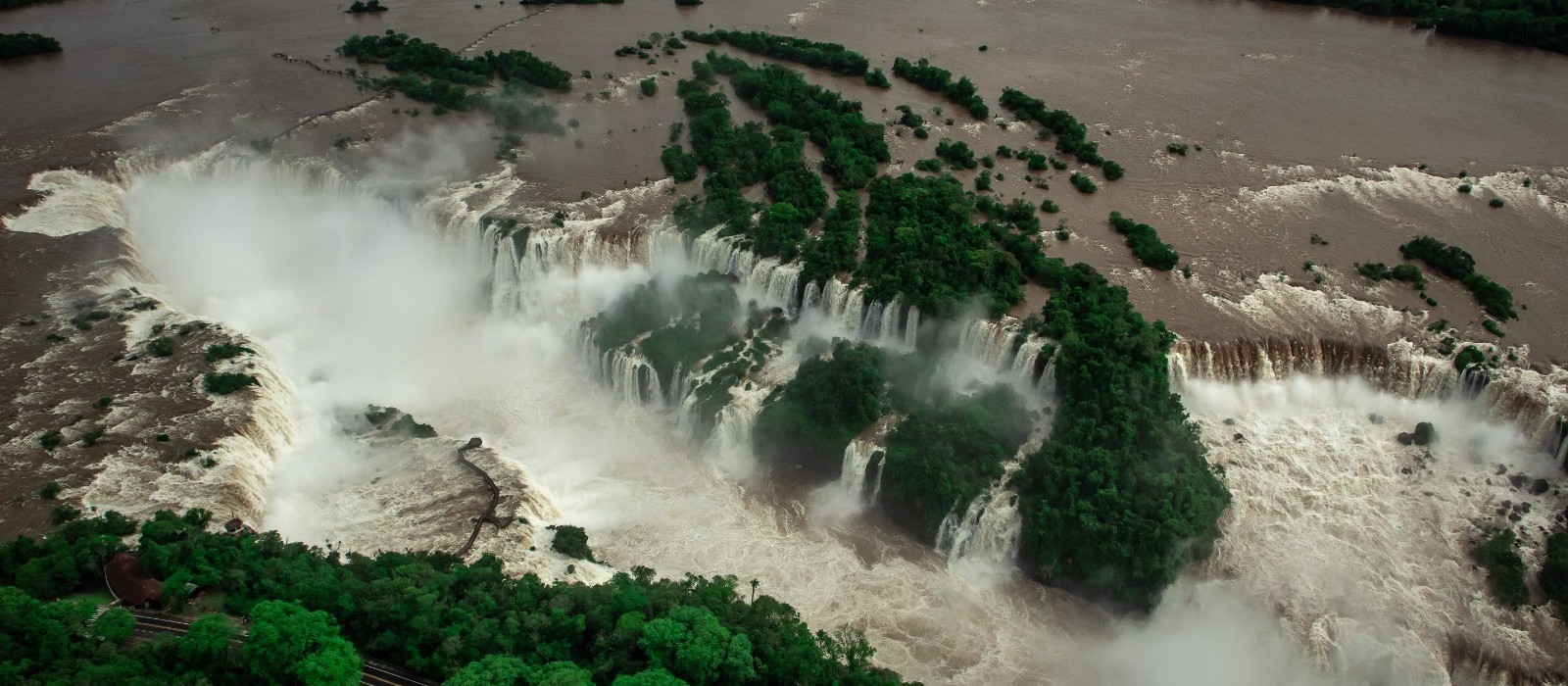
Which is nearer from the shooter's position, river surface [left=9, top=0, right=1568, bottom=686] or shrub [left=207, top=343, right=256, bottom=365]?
river surface [left=9, top=0, right=1568, bottom=686]

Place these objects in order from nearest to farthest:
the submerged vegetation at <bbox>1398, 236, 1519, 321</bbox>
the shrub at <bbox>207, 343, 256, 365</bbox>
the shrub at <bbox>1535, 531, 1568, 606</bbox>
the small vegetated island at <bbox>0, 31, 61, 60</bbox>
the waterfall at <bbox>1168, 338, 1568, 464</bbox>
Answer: the shrub at <bbox>1535, 531, 1568, 606</bbox> → the waterfall at <bbox>1168, 338, 1568, 464</bbox> → the shrub at <bbox>207, 343, 256, 365</bbox> → the submerged vegetation at <bbox>1398, 236, 1519, 321</bbox> → the small vegetated island at <bbox>0, 31, 61, 60</bbox>

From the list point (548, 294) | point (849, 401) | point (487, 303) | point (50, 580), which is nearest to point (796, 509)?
point (849, 401)

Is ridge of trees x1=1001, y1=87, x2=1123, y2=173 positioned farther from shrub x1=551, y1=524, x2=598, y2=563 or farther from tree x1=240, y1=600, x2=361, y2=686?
tree x1=240, y1=600, x2=361, y2=686

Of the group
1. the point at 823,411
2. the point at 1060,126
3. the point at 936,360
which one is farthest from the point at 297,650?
the point at 1060,126

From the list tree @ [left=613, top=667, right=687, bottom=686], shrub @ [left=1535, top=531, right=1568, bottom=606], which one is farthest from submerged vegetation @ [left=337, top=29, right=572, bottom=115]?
shrub @ [left=1535, top=531, right=1568, bottom=606]

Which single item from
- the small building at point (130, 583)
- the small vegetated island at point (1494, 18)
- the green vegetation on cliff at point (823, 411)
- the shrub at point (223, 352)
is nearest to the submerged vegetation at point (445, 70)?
the shrub at point (223, 352)

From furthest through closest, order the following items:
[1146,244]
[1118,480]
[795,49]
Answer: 1. [795,49]
2. [1146,244]
3. [1118,480]

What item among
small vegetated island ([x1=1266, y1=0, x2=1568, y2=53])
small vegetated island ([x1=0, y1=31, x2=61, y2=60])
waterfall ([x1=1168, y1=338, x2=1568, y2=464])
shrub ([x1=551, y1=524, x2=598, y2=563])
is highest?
small vegetated island ([x1=1266, y1=0, x2=1568, y2=53])

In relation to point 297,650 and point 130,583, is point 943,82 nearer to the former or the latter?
point 297,650
